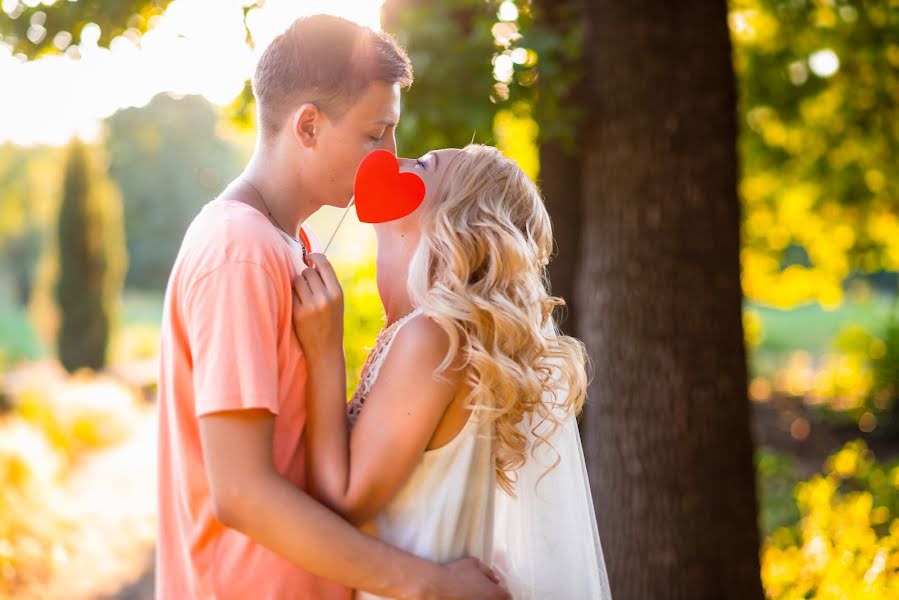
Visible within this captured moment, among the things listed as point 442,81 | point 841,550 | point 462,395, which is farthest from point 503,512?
point 841,550

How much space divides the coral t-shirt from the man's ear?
0.72ft

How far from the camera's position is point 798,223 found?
14.8 meters

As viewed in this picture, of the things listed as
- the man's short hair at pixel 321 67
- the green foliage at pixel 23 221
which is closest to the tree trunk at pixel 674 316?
the man's short hair at pixel 321 67

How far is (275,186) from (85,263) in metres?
19.5

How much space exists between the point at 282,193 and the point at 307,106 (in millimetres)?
210

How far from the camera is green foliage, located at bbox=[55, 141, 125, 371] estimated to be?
1998 centimetres

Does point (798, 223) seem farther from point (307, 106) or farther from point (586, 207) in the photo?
point (307, 106)

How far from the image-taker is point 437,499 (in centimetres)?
214

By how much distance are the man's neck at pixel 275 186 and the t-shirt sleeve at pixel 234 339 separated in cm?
30

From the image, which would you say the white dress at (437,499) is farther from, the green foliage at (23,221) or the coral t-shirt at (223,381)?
the green foliage at (23,221)

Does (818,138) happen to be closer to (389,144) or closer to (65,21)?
(65,21)

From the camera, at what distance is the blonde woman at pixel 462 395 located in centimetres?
199

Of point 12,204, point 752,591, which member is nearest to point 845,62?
point 752,591

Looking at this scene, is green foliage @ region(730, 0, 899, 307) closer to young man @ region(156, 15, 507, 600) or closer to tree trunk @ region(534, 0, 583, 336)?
tree trunk @ region(534, 0, 583, 336)
